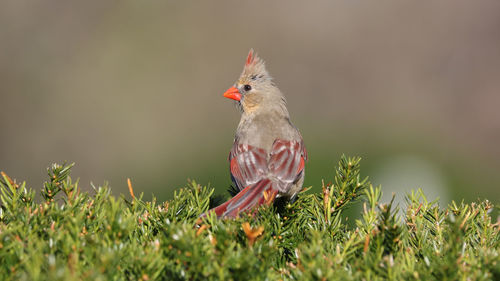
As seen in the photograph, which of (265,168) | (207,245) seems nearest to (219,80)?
(265,168)

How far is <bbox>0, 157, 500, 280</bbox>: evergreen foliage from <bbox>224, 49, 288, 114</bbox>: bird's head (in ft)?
7.26

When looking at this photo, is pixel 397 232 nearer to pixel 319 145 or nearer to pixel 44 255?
pixel 44 255

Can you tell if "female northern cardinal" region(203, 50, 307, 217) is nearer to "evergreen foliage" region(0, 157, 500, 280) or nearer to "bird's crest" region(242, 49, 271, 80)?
"bird's crest" region(242, 49, 271, 80)

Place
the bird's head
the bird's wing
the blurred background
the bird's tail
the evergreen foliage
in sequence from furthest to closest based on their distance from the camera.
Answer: the blurred background → the bird's head → the bird's wing → the bird's tail → the evergreen foliage

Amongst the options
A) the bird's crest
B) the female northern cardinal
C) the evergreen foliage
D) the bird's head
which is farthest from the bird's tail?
the bird's crest

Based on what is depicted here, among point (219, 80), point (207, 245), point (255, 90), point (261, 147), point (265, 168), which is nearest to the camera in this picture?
point (207, 245)

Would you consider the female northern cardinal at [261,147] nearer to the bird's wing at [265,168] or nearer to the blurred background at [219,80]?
the bird's wing at [265,168]

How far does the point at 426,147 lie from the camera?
7691 mm

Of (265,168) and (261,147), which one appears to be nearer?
(265,168)

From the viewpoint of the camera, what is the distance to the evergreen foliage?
5.34ft

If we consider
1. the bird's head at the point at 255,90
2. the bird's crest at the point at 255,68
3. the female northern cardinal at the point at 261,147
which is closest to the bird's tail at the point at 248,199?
the female northern cardinal at the point at 261,147

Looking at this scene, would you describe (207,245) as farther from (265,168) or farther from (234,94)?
(234,94)

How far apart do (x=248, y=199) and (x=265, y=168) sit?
581mm

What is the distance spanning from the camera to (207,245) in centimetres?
175
